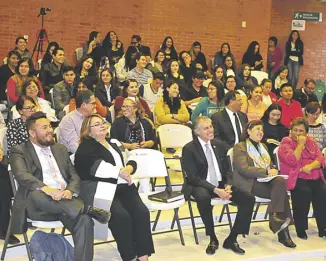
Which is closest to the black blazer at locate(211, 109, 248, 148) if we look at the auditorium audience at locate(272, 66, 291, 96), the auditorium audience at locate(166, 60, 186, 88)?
the auditorium audience at locate(166, 60, 186, 88)

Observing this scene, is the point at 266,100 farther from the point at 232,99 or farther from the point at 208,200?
the point at 208,200

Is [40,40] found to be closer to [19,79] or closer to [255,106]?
[19,79]

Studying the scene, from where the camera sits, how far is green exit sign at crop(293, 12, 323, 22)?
13266 mm

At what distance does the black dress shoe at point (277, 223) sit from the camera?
518 centimetres

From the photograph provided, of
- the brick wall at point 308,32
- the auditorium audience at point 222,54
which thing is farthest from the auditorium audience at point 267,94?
the brick wall at point 308,32

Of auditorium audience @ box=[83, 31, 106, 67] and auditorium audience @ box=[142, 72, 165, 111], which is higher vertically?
auditorium audience @ box=[83, 31, 106, 67]

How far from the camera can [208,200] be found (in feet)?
16.2

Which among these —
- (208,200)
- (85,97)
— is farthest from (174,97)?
(208,200)

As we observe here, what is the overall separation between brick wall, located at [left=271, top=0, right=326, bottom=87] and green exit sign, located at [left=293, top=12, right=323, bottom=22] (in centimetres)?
8

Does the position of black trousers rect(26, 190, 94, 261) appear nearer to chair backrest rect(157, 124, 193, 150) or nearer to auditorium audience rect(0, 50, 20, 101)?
chair backrest rect(157, 124, 193, 150)

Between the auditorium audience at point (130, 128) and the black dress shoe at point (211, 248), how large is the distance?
4.16 ft

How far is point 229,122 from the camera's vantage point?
616cm

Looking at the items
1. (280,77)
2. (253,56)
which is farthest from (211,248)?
(253,56)

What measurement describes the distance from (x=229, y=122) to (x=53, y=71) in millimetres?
2839
